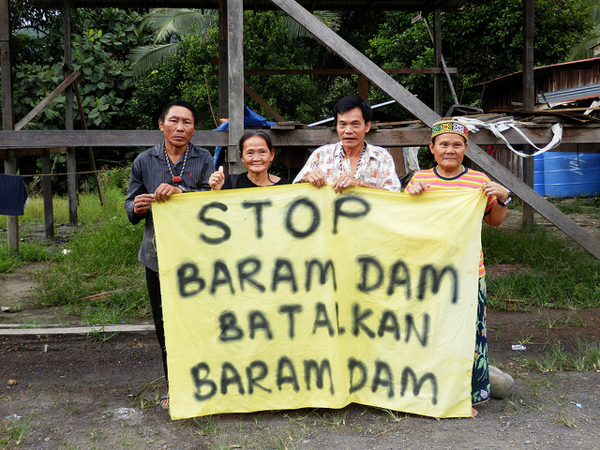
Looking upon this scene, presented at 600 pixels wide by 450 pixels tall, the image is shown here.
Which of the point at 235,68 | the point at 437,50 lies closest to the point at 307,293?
the point at 235,68

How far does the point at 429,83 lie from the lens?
1272 centimetres

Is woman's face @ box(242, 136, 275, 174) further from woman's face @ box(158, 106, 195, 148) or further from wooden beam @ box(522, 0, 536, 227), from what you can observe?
wooden beam @ box(522, 0, 536, 227)

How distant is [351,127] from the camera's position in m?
2.99

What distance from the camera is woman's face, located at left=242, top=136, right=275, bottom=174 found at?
9.89ft

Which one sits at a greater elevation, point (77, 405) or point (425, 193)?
point (425, 193)

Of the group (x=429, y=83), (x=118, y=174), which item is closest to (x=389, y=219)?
(x=429, y=83)

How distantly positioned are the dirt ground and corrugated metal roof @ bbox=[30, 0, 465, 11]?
5.45 metres

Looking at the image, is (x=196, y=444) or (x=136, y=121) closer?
(x=196, y=444)

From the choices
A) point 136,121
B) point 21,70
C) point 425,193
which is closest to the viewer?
point 425,193

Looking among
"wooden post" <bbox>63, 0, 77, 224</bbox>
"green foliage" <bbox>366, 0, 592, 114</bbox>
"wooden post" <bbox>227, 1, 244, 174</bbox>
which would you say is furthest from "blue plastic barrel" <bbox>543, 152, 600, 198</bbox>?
"wooden post" <bbox>227, 1, 244, 174</bbox>

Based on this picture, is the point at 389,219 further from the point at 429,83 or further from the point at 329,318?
the point at 429,83

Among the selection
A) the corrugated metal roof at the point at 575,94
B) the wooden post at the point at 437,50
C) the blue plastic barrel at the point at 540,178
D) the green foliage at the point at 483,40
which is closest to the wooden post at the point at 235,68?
the wooden post at the point at 437,50

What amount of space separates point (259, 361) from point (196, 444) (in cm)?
52

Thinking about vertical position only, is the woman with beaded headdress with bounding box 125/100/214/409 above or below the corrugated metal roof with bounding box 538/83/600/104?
below
